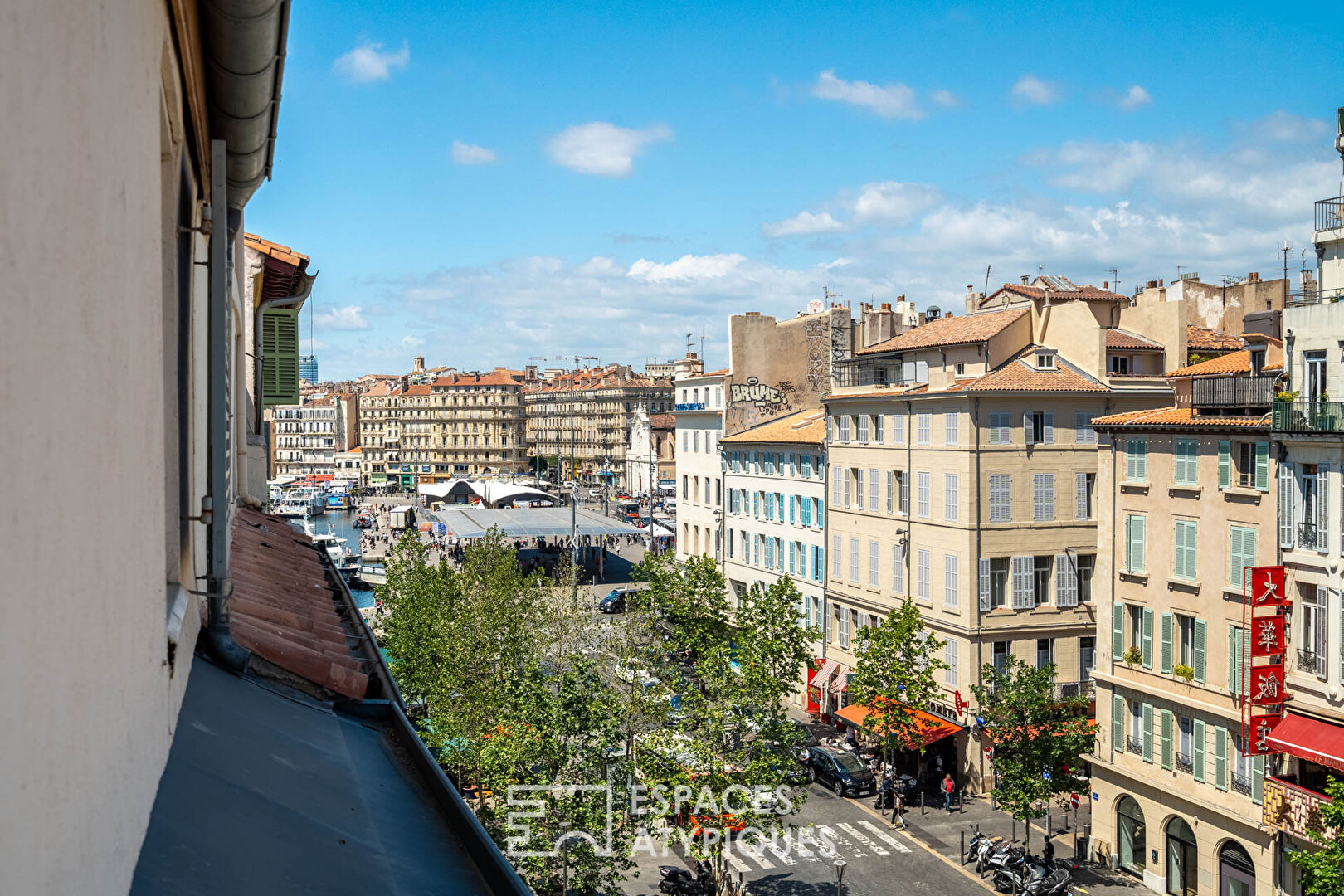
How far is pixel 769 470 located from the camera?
5547 centimetres

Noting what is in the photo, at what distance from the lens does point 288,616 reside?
26.8 feet

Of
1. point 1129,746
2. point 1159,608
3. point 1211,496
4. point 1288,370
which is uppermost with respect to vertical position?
point 1288,370

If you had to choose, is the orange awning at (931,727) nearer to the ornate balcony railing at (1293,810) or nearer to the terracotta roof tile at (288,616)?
the ornate balcony railing at (1293,810)

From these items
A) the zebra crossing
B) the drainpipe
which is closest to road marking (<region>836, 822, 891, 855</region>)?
the zebra crossing

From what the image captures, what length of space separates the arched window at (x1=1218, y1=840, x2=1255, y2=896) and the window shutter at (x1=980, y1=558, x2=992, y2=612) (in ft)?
40.7

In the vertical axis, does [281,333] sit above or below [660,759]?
above

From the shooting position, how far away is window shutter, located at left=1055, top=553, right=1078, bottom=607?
1630 inches

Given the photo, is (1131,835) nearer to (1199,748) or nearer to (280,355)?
(1199,748)

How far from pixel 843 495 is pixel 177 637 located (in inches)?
1759

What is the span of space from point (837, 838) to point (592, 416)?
463 feet

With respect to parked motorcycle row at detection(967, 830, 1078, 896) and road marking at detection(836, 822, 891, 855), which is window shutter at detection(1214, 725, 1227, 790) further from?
road marking at detection(836, 822, 891, 855)

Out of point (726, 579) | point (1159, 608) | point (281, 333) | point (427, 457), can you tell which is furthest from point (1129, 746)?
point (427, 457)

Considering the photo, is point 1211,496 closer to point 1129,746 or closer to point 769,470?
point 1129,746

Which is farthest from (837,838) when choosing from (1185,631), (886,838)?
(1185,631)
